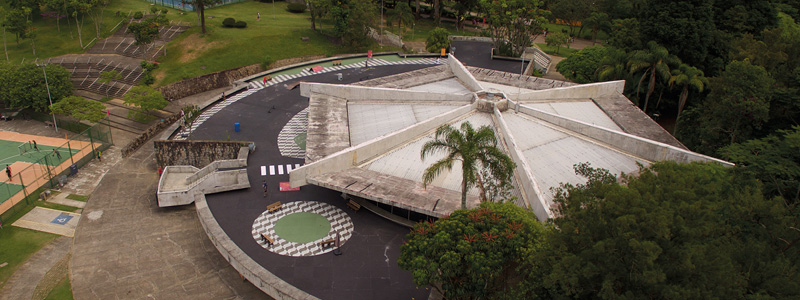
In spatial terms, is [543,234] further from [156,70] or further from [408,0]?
[408,0]

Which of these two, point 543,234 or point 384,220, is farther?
point 384,220

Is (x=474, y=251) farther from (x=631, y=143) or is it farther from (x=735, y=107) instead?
(x=735, y=107)

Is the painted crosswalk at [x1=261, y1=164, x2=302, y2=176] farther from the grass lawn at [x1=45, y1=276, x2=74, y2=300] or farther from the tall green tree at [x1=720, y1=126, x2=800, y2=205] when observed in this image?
the tall green tree at [x1=720, y1=126, x2=800, y2=205]

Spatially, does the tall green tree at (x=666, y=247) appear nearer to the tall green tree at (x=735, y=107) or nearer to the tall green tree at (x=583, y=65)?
the tall green tree at (x=735, y=107)

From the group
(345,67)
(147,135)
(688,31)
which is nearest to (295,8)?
(345,67)

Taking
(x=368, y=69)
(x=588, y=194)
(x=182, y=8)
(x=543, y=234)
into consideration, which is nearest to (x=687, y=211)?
(x=588, y=194)
